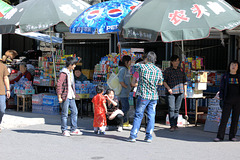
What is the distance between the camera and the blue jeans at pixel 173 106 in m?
10.1

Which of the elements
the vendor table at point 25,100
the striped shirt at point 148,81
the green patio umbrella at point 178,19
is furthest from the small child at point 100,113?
the vendor table at point 25,100

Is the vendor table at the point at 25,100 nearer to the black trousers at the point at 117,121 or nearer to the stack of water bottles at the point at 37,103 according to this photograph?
the stack of water bottles at the point at 37,103

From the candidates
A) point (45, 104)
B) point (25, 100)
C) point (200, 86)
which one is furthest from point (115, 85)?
point (25, 100)

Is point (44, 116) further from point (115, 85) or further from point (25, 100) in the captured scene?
point (115, 85)

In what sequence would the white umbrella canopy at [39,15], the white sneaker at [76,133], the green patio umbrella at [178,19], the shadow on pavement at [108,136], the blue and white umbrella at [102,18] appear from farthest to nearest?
1. the white umbrella canopy at [39,15]
2. the blue and white umbrella at [102,18]
3. the white sneaker at [76,133]
4. the shadow on pavement at [108,136]
5. the green patio umbrella at [178,19]

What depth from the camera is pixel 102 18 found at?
11.4 metres

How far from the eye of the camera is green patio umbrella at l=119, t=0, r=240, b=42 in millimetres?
8812

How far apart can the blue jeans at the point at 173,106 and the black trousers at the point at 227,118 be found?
4.91ft

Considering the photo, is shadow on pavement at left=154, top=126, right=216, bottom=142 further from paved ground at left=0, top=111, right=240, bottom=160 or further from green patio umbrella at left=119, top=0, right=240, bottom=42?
green patio umbrella at left=119, top=0, right=240, bottom=42

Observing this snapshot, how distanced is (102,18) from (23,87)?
4040 mm

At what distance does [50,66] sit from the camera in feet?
44.3

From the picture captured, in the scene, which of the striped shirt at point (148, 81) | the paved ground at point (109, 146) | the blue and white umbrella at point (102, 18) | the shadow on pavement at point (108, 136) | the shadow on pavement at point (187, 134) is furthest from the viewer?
the blue and white umbrella at point (102, 18)

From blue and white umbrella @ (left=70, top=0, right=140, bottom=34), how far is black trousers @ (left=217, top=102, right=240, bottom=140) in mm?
3603

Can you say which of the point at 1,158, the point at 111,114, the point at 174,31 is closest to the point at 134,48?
the point at 111,114
